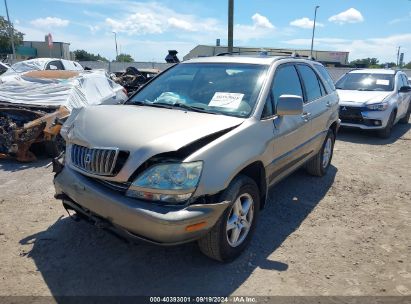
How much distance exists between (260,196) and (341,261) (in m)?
0.98

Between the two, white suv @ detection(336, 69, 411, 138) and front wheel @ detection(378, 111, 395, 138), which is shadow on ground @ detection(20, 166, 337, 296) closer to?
white suv @ detection(336, 69, 411, 138)

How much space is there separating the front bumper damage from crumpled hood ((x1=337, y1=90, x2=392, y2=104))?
677 centimetres

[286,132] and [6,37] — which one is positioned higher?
[6,37]

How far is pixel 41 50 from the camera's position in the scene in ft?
214

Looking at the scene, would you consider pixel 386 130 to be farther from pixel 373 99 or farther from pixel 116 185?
pixel 116 185

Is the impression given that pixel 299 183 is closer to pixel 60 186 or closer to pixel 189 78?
pixel 189 78

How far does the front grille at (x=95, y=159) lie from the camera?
111 inches

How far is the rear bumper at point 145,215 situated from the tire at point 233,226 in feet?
0.53

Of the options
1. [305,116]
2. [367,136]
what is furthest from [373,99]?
[305,116]

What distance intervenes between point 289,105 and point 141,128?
59.4 inches

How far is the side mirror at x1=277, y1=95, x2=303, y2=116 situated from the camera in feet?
11.7

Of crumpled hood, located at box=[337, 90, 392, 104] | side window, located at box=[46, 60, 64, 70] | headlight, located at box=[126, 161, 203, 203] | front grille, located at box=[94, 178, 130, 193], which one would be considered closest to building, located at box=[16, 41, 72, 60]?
side window, located at box=[46, 60, 64, 70]

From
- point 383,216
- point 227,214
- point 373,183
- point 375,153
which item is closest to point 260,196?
point 227,214

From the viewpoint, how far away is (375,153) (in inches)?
300
